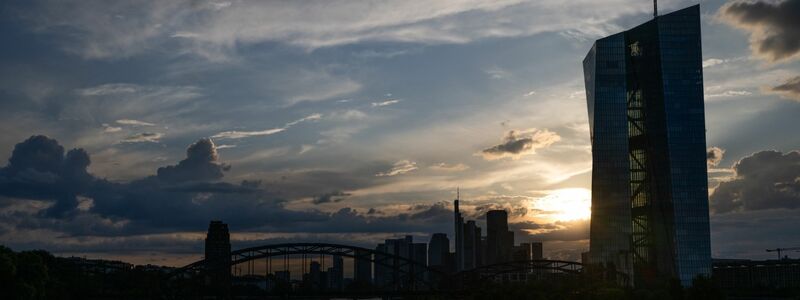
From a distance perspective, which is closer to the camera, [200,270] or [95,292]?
[95,292]

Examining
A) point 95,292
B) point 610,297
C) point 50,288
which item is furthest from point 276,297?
point 610,297

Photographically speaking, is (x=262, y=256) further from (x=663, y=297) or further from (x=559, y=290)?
(x=663, y=297)

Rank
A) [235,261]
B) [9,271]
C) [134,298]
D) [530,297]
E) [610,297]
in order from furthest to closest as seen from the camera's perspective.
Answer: [235,261] → [134,298] → [530,297] → [610,297] → [9,271]

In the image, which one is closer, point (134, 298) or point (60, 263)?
point (134, 298)

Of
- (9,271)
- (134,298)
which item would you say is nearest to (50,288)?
(134,298)

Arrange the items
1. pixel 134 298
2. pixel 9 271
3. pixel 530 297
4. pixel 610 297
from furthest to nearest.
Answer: pixel 134 298 < pixel 530 297 < pixel 610 297 < pixel 9 271

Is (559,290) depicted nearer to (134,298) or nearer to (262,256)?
(262,256)

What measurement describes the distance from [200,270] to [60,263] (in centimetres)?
3081

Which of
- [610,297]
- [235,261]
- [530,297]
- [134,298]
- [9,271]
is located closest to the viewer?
[9,271]

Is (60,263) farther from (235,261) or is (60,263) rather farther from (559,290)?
(559,290)

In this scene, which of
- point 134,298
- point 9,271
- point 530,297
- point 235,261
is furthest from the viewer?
point 235,261

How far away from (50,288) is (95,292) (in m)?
27.6

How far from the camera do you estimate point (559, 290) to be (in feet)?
620

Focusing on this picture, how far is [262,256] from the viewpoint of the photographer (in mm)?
199500
